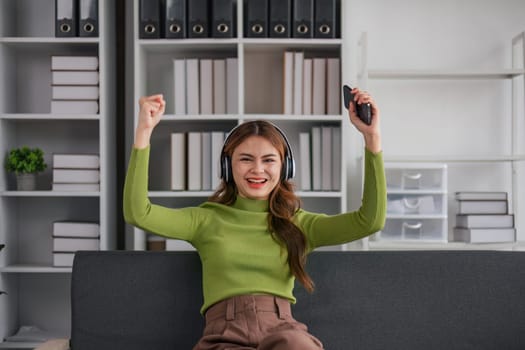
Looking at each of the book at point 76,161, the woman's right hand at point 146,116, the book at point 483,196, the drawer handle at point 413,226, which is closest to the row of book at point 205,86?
the book at point 76,161

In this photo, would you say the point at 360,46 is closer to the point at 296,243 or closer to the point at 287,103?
the point at 287,103

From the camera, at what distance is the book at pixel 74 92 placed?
3.12 m

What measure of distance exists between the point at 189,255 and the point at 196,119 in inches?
50.4

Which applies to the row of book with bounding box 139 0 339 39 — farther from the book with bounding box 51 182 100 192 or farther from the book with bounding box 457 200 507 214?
the book with bounding box 457 200 507 214

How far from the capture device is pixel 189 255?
1.92m

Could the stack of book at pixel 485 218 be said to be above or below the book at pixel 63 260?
above

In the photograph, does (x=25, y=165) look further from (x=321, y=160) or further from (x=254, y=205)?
(x=254, y=205)

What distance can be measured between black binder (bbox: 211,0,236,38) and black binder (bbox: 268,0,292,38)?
0.19 metres

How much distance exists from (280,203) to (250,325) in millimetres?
393

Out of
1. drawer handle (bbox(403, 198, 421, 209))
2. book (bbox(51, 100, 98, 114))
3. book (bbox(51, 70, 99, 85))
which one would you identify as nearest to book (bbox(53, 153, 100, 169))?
book (bbox(51, 100, 98, 114))

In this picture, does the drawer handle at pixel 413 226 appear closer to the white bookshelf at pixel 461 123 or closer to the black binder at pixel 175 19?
the white bookshelf at pixel 461 123

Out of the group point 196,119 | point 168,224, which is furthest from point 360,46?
point 168,224

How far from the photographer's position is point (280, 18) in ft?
10.0

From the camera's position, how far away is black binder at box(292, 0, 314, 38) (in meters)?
3.04
